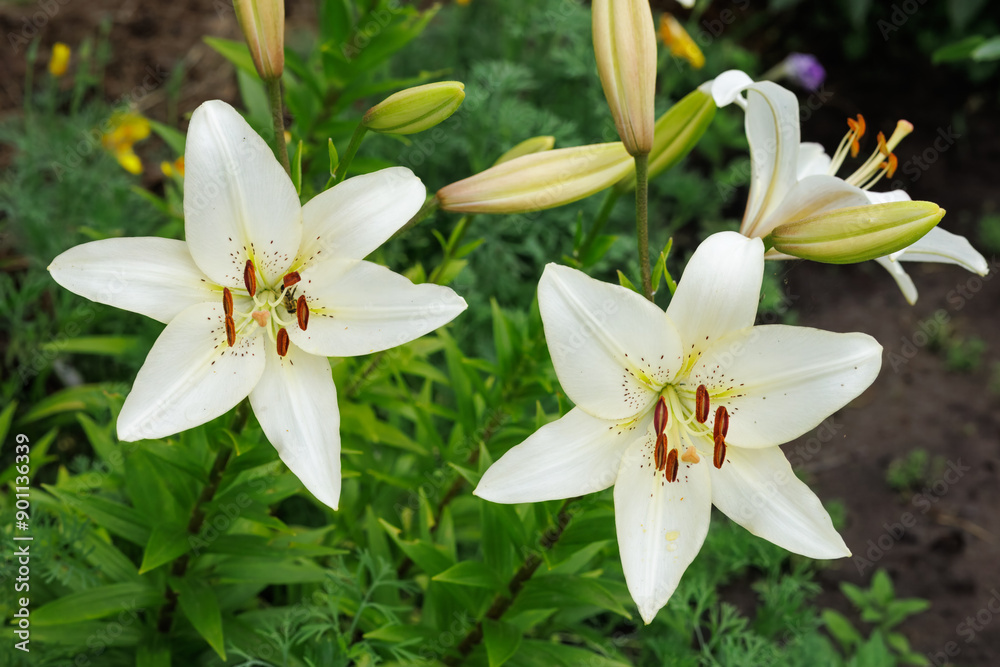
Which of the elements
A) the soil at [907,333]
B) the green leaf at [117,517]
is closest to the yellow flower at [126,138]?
the soil at [907,333]

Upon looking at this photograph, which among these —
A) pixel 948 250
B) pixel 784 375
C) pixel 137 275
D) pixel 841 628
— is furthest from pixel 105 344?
pixel 841 628

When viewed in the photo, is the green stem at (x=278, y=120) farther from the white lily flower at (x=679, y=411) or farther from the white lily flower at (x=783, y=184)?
the white lily flower at (x=783, y=184)

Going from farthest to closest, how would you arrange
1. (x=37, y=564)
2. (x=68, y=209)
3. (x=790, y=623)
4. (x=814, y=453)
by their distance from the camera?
1. (x=814, y=453)
2. (x=68, y=209)
3. (x=790, y=623)
4. (x=37, y=564)

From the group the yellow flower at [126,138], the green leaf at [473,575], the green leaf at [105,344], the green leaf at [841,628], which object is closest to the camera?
the green leaf at [473,575]

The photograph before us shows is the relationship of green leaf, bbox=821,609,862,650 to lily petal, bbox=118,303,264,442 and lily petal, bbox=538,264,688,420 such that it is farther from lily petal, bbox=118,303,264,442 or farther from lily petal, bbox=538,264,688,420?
lily petal, bbox=118,303,264,442

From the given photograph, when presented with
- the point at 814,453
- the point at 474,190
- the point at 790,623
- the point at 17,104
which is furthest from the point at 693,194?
the point at 17,104

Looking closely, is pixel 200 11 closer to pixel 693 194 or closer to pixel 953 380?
pixel 693 194

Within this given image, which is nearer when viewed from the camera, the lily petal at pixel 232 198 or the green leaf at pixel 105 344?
the lily petal at pixel 232 198
